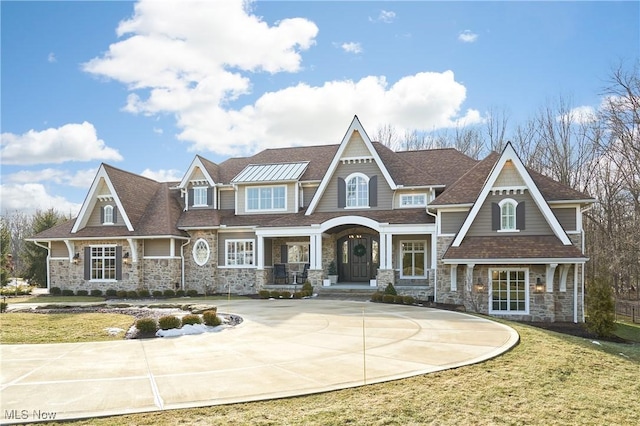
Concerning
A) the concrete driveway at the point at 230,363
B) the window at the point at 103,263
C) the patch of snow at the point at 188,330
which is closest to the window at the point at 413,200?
the concrete driveway at the point at 230,363

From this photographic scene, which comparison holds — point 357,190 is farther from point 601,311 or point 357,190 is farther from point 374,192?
point 601,311

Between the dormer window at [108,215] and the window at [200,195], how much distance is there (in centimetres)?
450

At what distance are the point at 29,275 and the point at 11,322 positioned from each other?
23269mm

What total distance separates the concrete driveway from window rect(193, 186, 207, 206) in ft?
49.7

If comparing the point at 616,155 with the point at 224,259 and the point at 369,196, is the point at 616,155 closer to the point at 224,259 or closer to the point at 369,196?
the point at 369,196

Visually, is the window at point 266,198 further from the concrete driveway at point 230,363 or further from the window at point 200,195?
the concrete driveway at point 230,363

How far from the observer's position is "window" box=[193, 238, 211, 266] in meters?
26.0

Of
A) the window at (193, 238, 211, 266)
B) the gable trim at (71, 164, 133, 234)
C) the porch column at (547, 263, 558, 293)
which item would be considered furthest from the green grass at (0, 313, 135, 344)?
the porch column at (547, 263, 558, 293)

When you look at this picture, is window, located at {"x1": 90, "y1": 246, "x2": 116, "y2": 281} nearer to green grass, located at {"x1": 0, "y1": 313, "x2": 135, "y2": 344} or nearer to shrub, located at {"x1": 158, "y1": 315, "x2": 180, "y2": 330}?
green grass, located at {"x1": 0, "y1": 313, "x2": 135, "y2": 344}

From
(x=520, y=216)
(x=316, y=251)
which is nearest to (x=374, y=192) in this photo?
(x=316, y=251)

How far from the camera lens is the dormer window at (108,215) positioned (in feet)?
86.9

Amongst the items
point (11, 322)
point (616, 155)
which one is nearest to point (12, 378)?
point (11, 322)

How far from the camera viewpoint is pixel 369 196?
24188mm

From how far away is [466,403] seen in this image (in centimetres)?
661
